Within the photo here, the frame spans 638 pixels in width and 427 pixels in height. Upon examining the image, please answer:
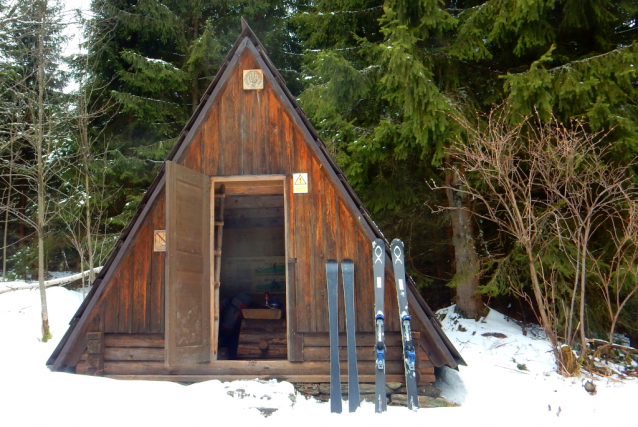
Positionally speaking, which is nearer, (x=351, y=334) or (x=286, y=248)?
(x=351, y=334)

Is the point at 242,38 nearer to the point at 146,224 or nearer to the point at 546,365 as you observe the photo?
the point at 146,224

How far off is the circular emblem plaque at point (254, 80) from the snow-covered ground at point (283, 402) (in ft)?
12.2

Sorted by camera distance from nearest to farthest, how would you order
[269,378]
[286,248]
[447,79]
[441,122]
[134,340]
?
[269,378] → [134,340] → [286,248] → [441,122] → [447,79]

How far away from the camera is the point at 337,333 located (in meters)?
5.45

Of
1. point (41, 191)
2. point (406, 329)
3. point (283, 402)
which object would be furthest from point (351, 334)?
point (41, 191)

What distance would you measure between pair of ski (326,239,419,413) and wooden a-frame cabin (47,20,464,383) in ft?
0.68

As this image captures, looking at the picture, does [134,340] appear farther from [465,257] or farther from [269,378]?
[465,257]

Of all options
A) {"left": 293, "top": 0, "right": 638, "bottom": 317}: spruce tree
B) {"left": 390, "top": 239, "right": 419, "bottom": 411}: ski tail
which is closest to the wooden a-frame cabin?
{"left": 390, "top": 239, "right": 419, "bottom": 411}: ski tail

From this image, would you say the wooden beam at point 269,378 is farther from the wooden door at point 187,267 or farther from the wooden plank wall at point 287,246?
the wooden door at point 187,267

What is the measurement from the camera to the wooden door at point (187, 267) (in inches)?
201

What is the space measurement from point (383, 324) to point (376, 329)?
103 millimetres

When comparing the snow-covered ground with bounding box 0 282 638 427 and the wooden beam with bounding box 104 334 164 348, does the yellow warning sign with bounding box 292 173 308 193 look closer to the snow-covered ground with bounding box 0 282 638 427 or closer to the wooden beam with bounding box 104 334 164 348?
the snow-covered ground with bounding box 0 282 638 427

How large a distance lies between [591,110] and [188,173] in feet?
17.6

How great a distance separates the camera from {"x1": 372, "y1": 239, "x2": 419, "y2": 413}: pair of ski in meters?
5.12
